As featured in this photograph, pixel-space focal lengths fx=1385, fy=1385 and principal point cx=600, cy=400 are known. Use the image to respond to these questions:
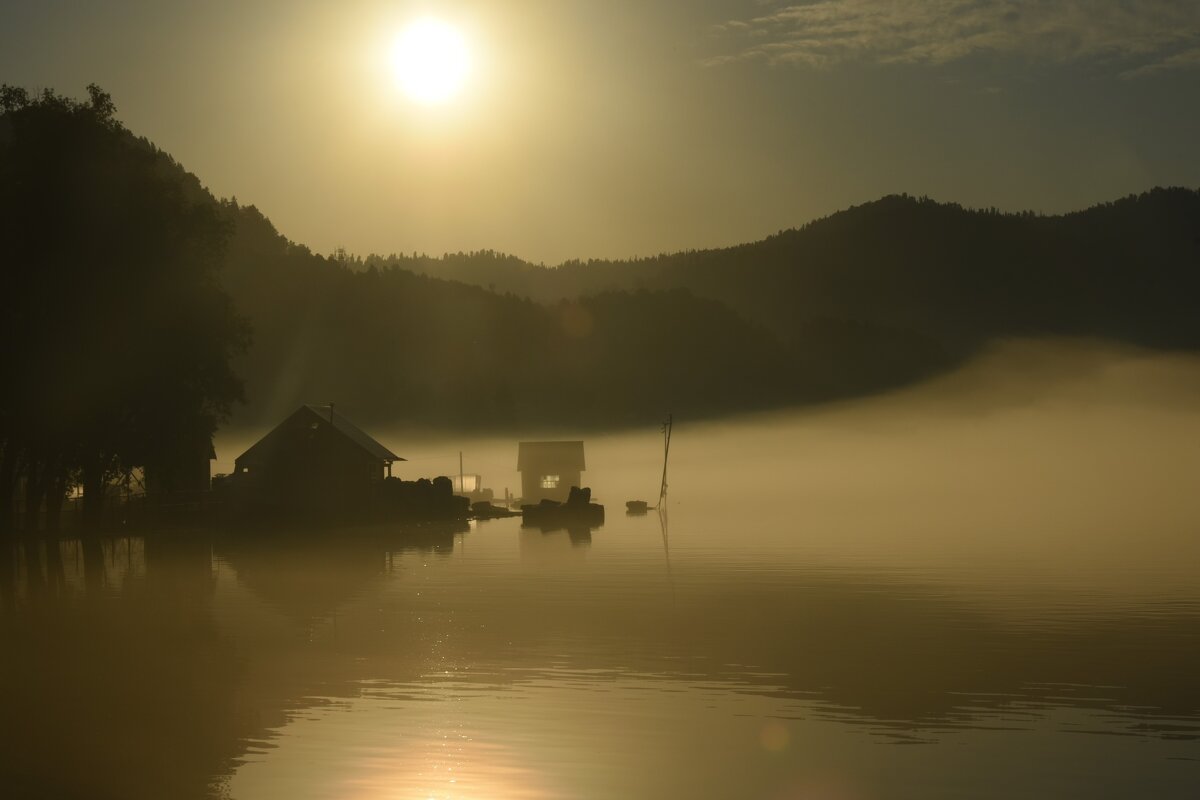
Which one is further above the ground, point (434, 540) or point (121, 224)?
point (121, 224)

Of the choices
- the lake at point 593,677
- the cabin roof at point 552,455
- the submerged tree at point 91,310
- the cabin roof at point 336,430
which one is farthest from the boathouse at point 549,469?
the lake at point 593,677

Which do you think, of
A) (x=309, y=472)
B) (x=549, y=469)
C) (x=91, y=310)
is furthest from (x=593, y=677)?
(x=549, y=469)

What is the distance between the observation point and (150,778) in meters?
19.4

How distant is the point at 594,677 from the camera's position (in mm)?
27422

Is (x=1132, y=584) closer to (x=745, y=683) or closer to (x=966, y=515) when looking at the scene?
(x=745, y=683)

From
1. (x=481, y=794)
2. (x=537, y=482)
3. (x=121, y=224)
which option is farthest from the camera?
(x=537, y=482)

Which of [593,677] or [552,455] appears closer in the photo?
[593,677]

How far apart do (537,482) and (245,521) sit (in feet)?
160

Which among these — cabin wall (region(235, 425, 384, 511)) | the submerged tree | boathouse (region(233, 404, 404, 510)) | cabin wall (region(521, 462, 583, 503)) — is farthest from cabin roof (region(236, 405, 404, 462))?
cabin wall (region(521, 462, 583, 503))

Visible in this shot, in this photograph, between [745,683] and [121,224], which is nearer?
[745,683]

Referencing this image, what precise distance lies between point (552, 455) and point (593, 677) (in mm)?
95292

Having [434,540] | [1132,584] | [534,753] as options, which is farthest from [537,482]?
[534,753]

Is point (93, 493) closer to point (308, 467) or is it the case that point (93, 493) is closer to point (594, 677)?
point (308, 467)

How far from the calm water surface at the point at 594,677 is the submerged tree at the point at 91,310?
5.60m
